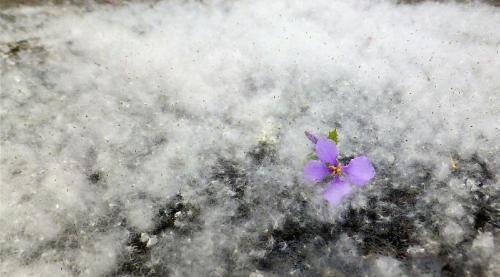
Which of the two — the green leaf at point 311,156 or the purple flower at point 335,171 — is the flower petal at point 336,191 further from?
the green leaf at point 311,156

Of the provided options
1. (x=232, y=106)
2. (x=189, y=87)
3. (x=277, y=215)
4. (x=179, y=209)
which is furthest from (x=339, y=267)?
(x=189, y=87)

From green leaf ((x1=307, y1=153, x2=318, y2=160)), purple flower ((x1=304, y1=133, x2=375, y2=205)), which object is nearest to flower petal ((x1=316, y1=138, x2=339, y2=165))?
purple flower ((x1=304, y1=133, x2=375, y2=205))

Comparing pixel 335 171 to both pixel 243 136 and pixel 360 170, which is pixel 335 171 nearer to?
pixel 360 170

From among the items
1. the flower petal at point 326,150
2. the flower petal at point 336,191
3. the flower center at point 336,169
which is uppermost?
the flower petal at point 326,150

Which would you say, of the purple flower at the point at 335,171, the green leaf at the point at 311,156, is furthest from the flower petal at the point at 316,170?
the green leaf at the point at 311,156

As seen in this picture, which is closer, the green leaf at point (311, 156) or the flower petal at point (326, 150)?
the flower petal at point (326, 150)

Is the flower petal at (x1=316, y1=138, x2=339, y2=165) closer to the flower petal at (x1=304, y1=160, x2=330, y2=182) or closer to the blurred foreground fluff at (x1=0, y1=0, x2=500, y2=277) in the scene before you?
the flower petal at (x1=304, y1=160, x2=330, y2=182)

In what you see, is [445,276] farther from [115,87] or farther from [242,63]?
[115,87]

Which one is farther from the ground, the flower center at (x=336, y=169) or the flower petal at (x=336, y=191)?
the flower center at (x=336, y=169)
